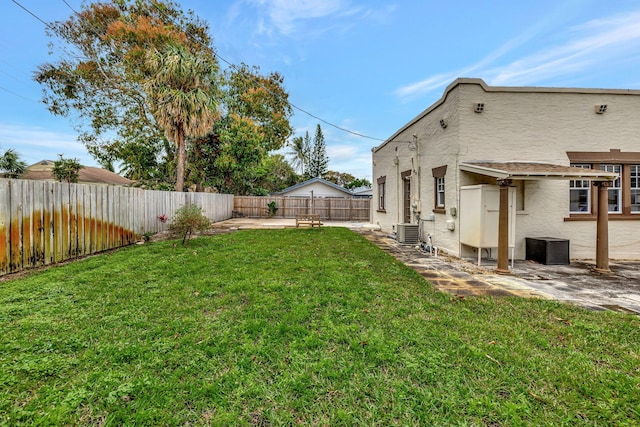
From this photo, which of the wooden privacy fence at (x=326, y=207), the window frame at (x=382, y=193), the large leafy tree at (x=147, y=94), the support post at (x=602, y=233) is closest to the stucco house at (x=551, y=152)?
the support post at (x=602, y=233)

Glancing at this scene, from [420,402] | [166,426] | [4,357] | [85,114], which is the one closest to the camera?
[166,426]

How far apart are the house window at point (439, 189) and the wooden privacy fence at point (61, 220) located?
29.2ft

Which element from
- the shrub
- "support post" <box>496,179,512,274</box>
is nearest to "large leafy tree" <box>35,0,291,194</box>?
the shrub

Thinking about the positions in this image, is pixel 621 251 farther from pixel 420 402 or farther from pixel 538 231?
pixel 420 402

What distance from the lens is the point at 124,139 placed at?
19203 mm

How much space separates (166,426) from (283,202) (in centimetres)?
2024

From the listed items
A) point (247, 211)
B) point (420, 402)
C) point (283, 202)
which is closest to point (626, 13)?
point (420, 402)

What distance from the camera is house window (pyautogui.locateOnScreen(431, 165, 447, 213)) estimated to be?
771 centimetres

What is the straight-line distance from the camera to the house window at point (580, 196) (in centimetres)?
702

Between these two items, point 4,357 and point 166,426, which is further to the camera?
point 4,357

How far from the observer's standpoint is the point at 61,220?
233 inches

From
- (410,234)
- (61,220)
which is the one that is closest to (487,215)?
(410,234)

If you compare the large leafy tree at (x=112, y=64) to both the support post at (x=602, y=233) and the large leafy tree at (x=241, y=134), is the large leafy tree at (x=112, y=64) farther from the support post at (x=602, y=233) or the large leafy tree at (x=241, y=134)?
the support post at (x=602, y=233)

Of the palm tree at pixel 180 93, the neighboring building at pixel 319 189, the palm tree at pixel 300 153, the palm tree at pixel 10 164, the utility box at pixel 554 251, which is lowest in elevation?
the utility box at pixel 554 251
